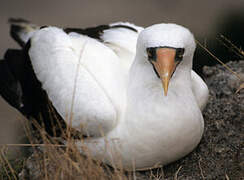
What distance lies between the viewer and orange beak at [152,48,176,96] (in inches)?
121

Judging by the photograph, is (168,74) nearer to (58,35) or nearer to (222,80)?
(58,35)

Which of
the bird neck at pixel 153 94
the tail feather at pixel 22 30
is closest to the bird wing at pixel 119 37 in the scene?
the tail feather at pixel 22 30

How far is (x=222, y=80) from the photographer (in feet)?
14.3

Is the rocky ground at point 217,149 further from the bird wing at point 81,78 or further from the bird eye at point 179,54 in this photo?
the bird eye at point 179,54

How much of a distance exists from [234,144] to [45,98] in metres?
1.38

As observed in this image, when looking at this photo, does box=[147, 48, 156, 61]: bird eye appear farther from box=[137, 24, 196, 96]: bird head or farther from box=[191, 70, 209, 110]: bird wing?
box=[191, 70, 209, 110]: bird wing

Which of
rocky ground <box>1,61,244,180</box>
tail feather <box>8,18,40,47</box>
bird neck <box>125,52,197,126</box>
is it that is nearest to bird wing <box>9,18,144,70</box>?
tail feather <box>8,18,40,47</box>

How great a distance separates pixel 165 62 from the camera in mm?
3064

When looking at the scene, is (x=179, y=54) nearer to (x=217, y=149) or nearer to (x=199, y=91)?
(x=199, y=91)

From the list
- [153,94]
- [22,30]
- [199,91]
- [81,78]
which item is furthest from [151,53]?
[22,30]

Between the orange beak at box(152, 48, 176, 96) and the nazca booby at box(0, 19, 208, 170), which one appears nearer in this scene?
the orange beak at box(152, 48, 176, 96)

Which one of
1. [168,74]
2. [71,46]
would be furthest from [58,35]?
[168,74]

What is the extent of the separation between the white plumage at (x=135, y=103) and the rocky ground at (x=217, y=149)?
13cm

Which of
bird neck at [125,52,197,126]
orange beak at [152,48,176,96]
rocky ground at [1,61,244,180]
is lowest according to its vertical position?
rocky ground at [1,61,244,180]
